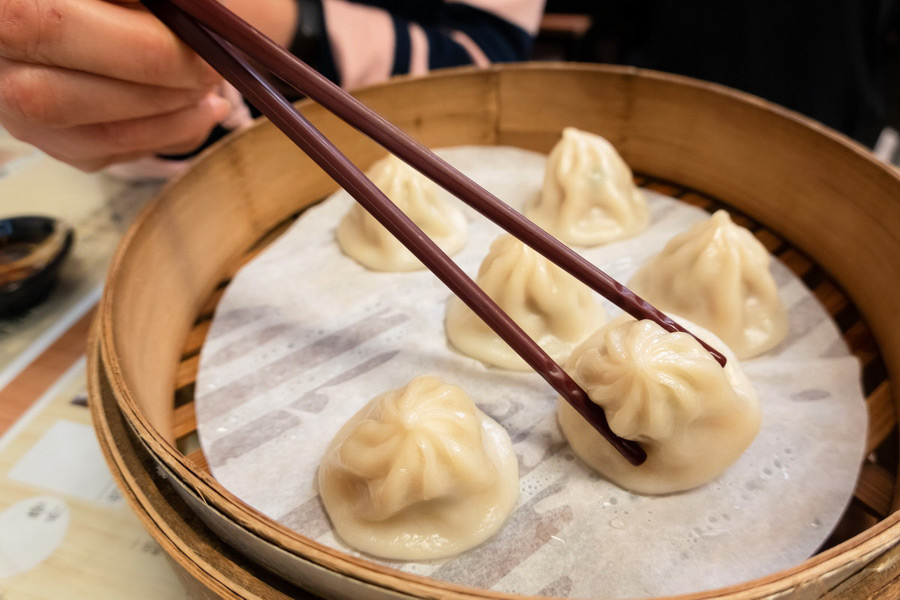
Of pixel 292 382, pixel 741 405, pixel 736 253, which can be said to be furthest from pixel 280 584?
pixel 736 253

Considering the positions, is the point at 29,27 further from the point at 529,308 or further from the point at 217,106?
the point at 529,308

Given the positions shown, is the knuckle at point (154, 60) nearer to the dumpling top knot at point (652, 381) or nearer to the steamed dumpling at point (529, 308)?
the steamed dumpling at point (529, 308)

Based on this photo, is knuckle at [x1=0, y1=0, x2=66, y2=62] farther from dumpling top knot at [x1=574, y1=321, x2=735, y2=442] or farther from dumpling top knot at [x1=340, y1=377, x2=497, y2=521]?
dumpling top knot at [x1=574, y1=321, x2=735, y2=442]

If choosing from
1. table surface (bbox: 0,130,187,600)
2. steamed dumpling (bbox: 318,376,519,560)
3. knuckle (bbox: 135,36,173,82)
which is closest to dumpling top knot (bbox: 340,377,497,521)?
steamed dumpling (bbox: 318,376,519,560)

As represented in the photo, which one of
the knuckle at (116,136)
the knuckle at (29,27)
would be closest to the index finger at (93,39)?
the knuckle at (29,27)

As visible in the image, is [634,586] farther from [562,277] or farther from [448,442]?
[562,277]
